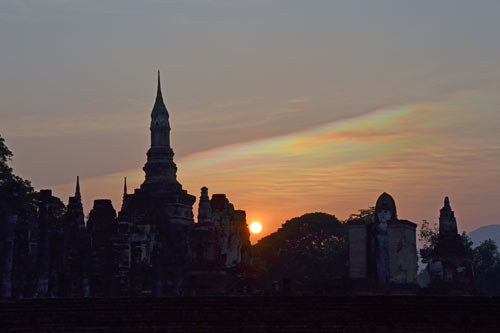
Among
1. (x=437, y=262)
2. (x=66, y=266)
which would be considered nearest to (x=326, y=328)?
(x=66, y=266)

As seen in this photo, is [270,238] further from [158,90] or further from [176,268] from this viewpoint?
[176,268]

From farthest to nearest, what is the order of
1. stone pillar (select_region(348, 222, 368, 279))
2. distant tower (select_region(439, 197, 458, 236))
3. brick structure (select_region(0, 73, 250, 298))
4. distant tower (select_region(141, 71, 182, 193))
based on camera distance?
distant tower (select_region(141, 71, 182, 193)), distant tower (select_region(439, 197, 458, 236)), stone pillar (select_region(348, 222, 368, 279)), brick structure (select_region(0, 73, 250, 298))

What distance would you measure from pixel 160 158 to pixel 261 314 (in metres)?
39.0

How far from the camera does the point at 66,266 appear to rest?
39.4 m

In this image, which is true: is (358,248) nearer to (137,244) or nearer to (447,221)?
(447,221)

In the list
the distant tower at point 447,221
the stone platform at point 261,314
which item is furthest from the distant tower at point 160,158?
the stone platform at point 261,314

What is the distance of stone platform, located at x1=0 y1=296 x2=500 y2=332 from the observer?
24.4 meters

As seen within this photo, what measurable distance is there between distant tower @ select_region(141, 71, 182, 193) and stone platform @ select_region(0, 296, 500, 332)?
34309 mm

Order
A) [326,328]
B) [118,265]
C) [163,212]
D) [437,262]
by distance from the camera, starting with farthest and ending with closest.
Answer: [163,212] → [437,262] → [118,265] → [326,328]

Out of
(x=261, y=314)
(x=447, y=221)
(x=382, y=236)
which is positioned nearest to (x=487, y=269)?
(x=447, y=221)

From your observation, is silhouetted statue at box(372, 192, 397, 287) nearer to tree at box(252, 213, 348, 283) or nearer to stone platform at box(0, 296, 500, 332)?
stone platform at box(0, 296, 500, 332)

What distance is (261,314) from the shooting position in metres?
25.3

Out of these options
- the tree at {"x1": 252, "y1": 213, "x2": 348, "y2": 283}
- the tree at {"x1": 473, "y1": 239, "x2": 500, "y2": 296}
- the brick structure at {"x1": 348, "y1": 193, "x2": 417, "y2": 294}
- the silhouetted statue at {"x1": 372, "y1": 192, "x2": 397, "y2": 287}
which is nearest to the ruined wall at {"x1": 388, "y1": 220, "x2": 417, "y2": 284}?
the brick structure at {"x1": 348, "y1": 193, "x2": 417, "y2": 294}

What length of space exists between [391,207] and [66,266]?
14561 mm
